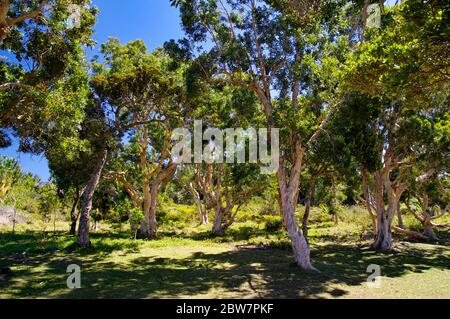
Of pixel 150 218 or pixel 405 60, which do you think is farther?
pixel 150 218

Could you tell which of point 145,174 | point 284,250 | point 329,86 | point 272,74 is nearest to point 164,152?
point 145,174

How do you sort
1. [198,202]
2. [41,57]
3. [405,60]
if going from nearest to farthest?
[405,60] → [41,57] → [198,202]

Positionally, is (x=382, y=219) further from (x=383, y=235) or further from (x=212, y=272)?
(x=212, y=272)

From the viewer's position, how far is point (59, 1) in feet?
39.0

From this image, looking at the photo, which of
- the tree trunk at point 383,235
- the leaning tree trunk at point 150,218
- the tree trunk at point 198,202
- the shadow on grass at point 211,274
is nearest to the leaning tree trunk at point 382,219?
the tree trunk at point 383,235

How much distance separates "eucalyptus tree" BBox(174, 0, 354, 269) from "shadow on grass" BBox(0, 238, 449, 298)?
2.04 metres

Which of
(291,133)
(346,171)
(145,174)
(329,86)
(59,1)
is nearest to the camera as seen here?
(59,1)

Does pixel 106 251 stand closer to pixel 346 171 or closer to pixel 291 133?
pixel 291 133

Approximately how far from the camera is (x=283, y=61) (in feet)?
49.3

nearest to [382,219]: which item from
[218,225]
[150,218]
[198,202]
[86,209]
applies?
[218,225]

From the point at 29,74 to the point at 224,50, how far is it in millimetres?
7577

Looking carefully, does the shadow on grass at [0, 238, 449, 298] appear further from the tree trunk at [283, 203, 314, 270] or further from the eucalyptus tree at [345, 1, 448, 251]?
the eucalyptus tree at [345, 1, 448, 251]

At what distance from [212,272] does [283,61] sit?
9288 millimetres

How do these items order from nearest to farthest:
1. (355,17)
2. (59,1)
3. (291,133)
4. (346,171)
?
(59,1), (291,133), (355,17), (346,171)
